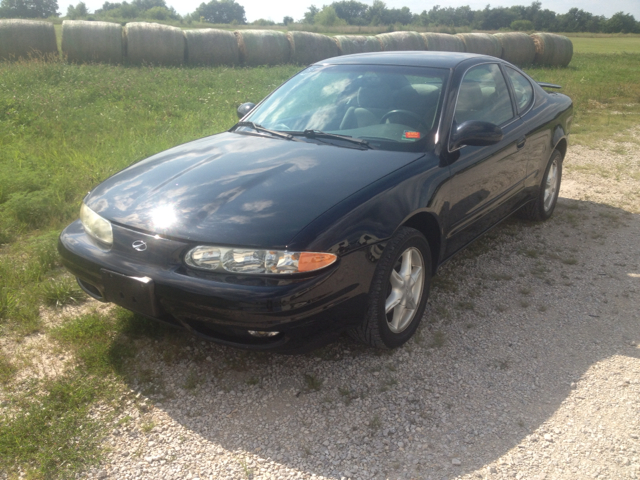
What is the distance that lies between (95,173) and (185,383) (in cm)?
345

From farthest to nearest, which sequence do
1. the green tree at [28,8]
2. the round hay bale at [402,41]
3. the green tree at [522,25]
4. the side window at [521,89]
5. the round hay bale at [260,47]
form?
1. the green tree at [28,8]
2. the green tree at [522,25]
3. the round hay bale at [402,41]
4. the round hay bale at [260,47]
5. the side window at [521,89]

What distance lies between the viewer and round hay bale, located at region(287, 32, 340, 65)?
16188 millimetres

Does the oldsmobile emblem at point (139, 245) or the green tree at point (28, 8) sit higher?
the green tree at point (28, 8)

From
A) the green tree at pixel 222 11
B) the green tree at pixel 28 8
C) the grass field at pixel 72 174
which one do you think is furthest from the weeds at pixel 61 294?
the green tree at pixel 222 11

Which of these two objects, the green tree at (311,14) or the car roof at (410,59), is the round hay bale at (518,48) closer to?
the car roof at (410,59)

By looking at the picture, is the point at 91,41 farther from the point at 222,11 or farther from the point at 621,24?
the point at 222,11

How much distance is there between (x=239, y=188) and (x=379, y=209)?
714mm

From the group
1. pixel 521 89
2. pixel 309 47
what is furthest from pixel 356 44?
pixel 521 89

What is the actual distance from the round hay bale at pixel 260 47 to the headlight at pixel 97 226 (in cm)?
1346

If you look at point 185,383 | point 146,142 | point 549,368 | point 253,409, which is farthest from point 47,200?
point 549,368

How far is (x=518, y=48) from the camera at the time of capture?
19.1m

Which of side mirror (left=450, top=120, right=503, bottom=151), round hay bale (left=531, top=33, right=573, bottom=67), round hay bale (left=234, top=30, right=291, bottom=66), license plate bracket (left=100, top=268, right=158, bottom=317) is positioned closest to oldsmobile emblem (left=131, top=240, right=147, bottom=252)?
license plate bracket (left=100, top=268, right=158, bottom=317)

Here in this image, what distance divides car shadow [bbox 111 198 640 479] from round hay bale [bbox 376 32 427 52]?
48.7 ft

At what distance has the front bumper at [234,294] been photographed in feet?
7.73
